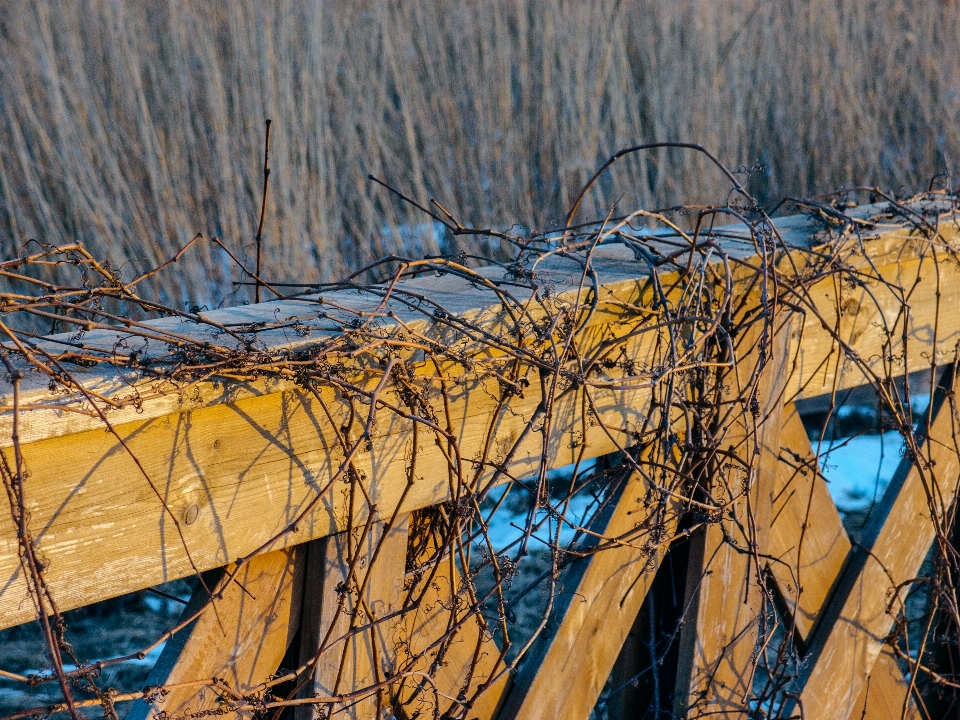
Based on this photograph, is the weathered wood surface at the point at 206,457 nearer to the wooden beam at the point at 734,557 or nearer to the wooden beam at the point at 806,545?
the wooden beam at the point at 734,557

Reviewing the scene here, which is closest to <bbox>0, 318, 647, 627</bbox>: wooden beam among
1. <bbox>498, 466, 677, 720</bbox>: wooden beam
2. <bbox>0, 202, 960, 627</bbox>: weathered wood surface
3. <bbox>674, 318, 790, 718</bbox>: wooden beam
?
<bbox>0, 202, 960, 627</bbox>: weathered wood surface

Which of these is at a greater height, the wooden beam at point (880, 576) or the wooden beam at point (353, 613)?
the wooden beam at point (353, 613)

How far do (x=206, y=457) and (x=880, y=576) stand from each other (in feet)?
5.15

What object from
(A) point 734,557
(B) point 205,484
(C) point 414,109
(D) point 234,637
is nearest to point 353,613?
(D) point 234,637

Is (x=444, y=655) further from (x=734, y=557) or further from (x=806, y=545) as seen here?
(x=806, y=545)

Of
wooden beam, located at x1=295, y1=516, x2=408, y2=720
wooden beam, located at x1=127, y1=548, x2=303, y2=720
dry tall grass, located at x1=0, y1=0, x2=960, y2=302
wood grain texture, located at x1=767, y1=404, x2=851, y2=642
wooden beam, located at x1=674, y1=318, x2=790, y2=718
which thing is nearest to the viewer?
wooden beam, located at x1=127, y1=548, x2=303, y2=720

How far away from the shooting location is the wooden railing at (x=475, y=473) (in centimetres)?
101

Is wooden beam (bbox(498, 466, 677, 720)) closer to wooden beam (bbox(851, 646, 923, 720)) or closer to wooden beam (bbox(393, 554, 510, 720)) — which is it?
wooden beam (bbox(393, 554, 510, 720))

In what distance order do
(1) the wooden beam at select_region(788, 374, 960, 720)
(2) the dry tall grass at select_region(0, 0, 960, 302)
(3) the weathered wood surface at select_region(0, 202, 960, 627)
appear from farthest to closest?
1. (2) the dry tall grass at select_region(0, 0, 960, 302)
2. (1) the wooden beam at select_region(788, 374, 960, 720)
3. (3) the weathered wood surface at select_region(0, 202, 960, 627)

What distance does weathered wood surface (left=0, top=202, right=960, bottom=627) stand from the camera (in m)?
0.95

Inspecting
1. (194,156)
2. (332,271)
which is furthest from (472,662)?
(194,156)

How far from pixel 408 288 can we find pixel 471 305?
138mm

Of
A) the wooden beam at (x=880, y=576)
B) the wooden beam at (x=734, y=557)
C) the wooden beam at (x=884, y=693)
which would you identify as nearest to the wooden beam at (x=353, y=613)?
the wooden beam at (x=734, y=557)

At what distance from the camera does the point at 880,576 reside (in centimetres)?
193
